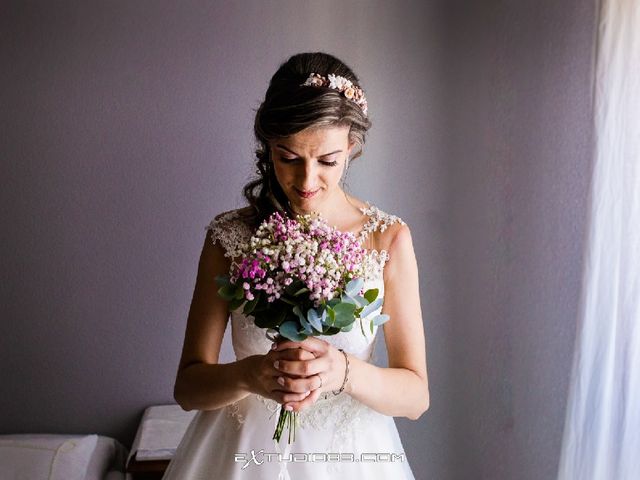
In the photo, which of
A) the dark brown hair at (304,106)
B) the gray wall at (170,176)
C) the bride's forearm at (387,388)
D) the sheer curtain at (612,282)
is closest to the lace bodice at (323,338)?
the bride's forearm at (387,388)

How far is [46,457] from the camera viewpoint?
2826 mm

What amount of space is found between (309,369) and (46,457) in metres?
1.71

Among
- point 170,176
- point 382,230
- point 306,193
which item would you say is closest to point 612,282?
point 382,230

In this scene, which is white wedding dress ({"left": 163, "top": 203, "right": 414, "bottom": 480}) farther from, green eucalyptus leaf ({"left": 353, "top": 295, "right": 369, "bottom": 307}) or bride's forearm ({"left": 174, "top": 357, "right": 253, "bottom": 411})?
green eucalyptus leaf ({"left": 353, "top": 295, "right": 369, "bottom": 307})

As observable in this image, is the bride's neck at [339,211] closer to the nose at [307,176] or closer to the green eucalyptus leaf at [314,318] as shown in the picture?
the nose at [307,176]

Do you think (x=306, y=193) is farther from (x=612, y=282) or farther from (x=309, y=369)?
(x=612, y=282)

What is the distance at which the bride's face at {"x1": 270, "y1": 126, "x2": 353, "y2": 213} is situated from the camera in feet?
5.84

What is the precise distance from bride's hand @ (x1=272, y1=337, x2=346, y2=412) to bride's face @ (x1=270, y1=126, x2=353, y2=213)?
1.29 ft

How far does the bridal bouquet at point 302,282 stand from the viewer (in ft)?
4.86

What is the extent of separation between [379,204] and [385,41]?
655mm

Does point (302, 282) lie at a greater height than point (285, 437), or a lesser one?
greater

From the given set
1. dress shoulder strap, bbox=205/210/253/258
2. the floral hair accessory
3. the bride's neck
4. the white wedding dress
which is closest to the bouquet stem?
the white wedding dress

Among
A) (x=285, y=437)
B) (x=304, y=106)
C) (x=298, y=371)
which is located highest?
(x=304, y=106)

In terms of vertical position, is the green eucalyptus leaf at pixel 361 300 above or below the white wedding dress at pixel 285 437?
above
